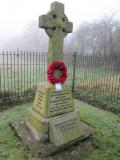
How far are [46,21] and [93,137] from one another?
2.50m

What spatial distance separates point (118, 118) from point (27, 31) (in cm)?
4636

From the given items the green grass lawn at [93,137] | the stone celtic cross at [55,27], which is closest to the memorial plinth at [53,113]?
the stone celtic cross at [55,27]

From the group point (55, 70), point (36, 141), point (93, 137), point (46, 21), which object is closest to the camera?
point (46, 21)

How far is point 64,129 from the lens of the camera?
10.8 ft

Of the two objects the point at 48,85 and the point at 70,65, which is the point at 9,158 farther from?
the point at 70,65

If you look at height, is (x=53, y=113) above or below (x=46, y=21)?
below

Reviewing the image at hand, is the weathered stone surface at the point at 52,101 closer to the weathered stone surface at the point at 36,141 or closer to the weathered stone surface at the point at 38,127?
the weathered stone surface at the point at 38,127

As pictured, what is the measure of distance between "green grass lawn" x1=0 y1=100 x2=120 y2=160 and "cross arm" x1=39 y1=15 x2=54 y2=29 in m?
2.27

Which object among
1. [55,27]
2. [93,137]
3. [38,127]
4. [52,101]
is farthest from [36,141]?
[55,27]

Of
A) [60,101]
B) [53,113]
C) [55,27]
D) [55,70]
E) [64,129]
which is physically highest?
[55,27]

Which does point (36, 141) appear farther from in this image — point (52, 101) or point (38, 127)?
point (52, 101)

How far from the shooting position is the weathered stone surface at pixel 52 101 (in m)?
3.30

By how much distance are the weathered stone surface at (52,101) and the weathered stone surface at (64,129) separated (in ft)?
0.42

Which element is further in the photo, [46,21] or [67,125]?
[67,125]
